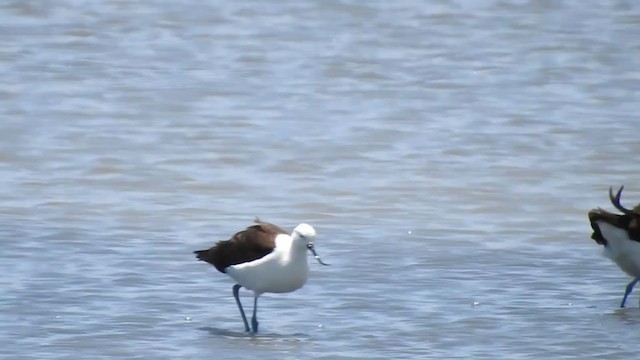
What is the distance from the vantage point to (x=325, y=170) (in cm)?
1409

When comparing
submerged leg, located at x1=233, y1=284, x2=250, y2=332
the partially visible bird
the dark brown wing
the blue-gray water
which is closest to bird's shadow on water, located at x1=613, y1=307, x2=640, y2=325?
the blue-gray water

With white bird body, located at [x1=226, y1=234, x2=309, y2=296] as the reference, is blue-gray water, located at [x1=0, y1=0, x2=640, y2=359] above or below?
below

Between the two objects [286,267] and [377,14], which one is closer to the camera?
[286,267]

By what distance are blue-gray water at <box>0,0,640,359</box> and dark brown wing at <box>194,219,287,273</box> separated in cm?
34

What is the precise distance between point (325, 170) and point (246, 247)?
4905 mm

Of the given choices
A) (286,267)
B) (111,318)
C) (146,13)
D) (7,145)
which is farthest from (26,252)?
(146,13)

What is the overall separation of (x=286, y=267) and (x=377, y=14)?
12.9m

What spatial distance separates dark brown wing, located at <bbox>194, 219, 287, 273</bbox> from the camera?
9.16 metres

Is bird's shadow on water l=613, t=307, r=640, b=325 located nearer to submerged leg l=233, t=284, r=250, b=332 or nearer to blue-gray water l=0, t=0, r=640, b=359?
blue-gray water l=0, t=0, r=640, b=359

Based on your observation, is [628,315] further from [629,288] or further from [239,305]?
[239,305]

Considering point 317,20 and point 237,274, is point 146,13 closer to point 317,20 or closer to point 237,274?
point 317,20

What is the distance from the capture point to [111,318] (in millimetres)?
9078

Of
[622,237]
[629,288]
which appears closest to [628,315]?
[629,288]

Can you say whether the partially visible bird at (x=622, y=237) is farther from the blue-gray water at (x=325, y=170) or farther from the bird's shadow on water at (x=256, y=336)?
the bird's shadow on water at (x=256, y=336)
